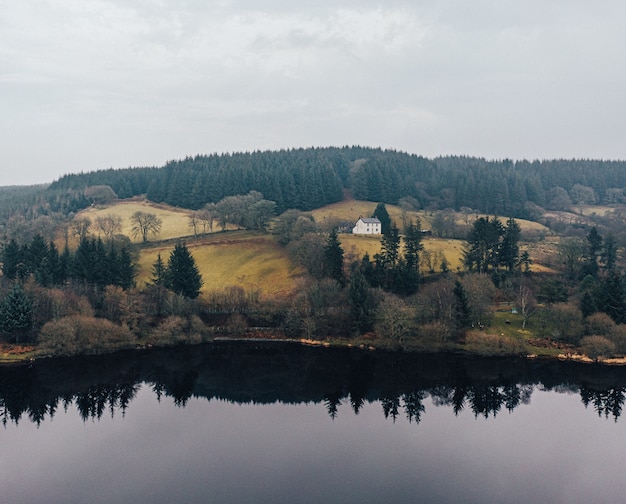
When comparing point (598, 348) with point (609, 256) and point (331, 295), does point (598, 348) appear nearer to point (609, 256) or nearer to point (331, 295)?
point (609, 256)

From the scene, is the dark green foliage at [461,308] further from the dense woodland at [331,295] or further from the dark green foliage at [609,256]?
the dark green foliage at [609,256]

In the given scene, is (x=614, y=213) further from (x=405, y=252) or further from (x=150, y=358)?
(x=150, y=358)

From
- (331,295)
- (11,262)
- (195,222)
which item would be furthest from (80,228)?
(331,295)

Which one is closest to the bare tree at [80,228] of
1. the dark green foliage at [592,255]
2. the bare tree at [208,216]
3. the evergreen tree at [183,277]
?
the bare tree at [208,216]

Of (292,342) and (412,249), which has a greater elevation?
(412,249)

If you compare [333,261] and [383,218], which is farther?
[383,218]
